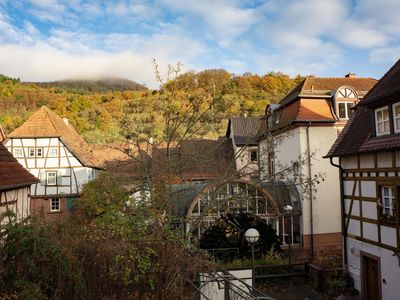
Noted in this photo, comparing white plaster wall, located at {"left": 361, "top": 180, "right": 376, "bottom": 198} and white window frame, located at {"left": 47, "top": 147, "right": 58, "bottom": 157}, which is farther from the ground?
white window frame, located at {"left": 47, "top": 147, "right": 58, "bottom": 157}

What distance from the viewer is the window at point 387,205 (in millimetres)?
10969

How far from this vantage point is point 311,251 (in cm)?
1838

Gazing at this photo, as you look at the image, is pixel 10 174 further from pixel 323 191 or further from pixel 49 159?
pixel 49 159

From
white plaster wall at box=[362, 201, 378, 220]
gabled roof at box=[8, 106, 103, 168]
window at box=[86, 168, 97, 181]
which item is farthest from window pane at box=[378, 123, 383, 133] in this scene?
window at box=[86, 168, 97, 181]

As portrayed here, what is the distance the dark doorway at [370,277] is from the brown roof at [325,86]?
353 inches

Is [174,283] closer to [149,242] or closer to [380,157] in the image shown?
[149,242]

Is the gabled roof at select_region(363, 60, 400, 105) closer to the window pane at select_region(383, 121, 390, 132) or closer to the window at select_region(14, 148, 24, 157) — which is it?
the window pane at select_region(383, 121, 390, 132)

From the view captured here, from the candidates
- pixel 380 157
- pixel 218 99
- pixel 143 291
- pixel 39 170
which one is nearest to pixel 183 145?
pixel 218 99

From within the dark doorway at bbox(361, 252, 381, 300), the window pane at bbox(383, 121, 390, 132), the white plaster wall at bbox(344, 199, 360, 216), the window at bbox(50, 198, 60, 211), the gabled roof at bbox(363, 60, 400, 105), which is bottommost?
the dark doorway at bbox(361, 252, 381, 300)

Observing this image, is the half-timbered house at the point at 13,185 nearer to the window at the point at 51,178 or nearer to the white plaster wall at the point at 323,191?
the white plaster wall at the point at 323,191

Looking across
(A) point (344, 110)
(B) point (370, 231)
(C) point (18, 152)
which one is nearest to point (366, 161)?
(B) point (370, 231)

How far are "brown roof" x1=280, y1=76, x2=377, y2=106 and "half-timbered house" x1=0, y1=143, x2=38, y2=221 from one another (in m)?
12.7

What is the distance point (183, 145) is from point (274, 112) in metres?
10.3

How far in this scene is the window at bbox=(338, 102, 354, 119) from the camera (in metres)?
18.9
